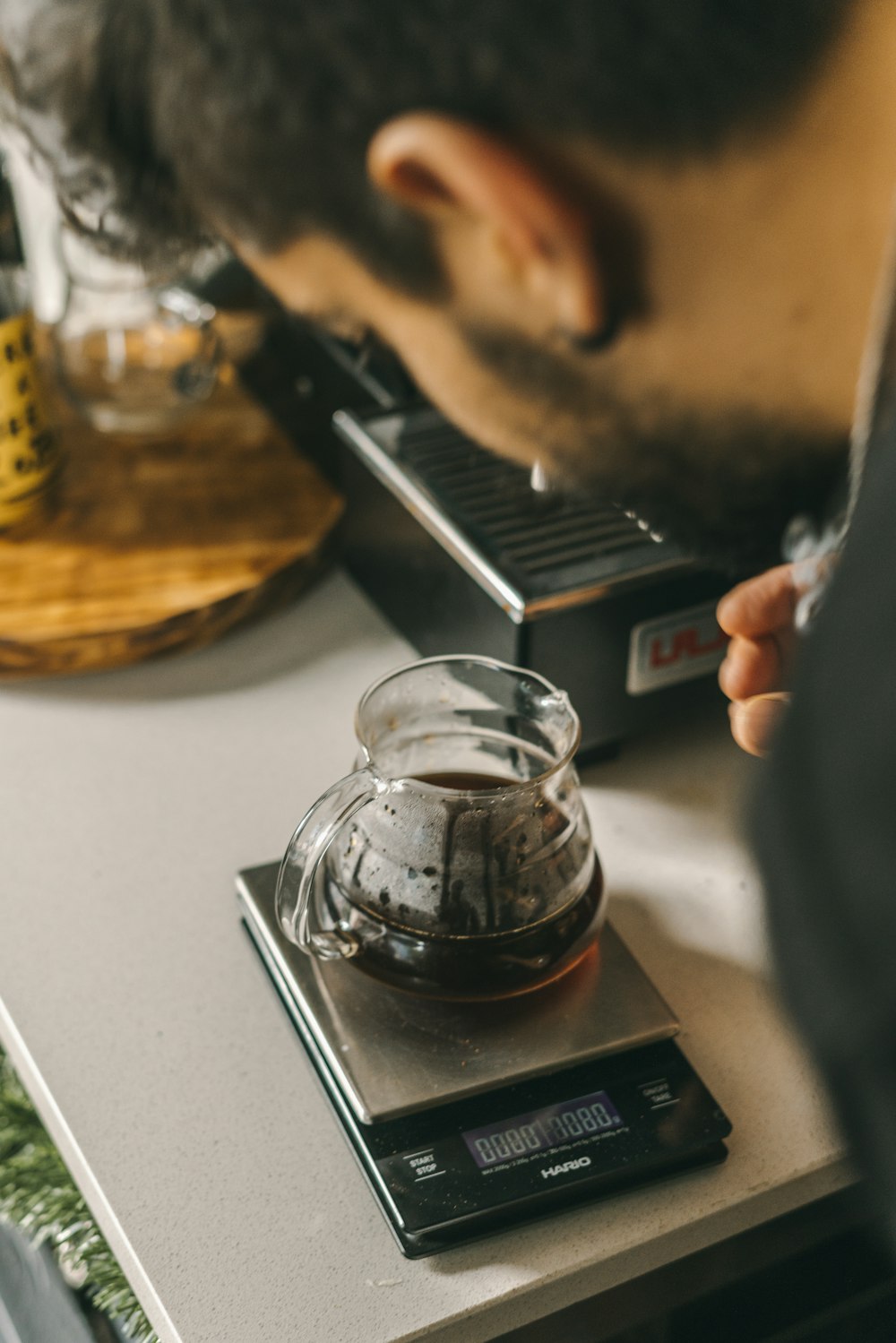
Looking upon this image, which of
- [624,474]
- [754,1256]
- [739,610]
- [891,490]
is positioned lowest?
[754,1256]

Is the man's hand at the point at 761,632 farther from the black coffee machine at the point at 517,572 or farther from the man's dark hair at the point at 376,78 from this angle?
the man's dark hair at the point at 376,78

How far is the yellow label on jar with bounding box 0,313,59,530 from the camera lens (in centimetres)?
99

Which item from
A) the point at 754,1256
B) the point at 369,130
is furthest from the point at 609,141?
the point at 754,1256

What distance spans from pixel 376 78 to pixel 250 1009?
20.2 inches

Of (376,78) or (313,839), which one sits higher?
(376,78)

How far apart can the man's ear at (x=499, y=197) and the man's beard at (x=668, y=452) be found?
4 centimetres

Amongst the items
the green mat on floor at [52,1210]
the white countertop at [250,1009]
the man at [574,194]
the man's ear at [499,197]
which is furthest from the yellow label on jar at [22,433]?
the man's ear at [499,197]

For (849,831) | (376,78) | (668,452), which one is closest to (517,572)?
(668,452)

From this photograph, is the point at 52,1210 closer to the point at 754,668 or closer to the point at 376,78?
the point at 754,668

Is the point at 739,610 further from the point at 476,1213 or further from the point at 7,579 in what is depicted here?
the point at 7,579

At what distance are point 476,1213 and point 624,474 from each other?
1.14 feet

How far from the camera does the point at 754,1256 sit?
2.43 feet

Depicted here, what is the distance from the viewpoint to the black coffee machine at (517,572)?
820 mm

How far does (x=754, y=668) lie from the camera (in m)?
0.74
